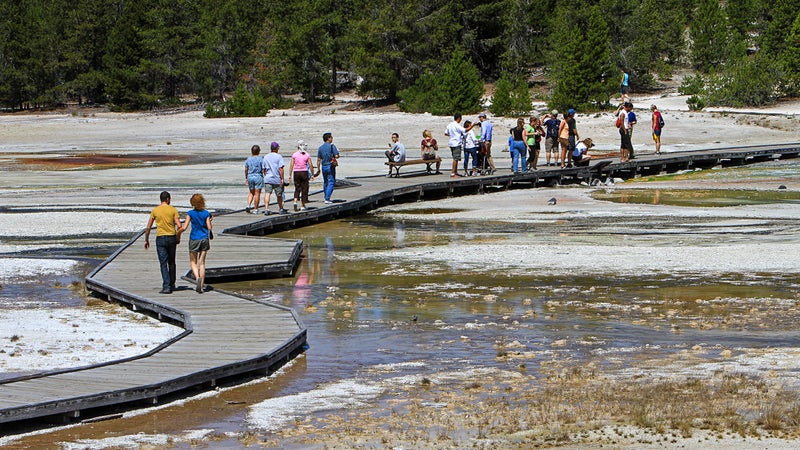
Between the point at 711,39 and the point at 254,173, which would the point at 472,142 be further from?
the point at 711,39

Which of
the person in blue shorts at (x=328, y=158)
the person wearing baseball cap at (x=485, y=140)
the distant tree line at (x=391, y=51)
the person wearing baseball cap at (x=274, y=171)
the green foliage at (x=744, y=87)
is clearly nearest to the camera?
the person wearing baseball cap at (x=274, y=171)

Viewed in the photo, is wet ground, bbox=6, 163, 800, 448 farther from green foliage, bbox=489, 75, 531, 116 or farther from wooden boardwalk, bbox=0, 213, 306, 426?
green foliage, bbox=489, 75, 531, 116

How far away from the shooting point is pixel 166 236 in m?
14.8

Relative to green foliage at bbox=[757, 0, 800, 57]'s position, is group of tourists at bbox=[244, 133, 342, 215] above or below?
below

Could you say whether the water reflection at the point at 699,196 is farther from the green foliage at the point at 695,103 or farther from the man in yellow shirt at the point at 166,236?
the green foliage at the point at 695,103

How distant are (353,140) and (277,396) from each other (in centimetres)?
4086

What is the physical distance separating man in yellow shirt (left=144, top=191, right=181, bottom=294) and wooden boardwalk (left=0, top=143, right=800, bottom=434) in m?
0.24

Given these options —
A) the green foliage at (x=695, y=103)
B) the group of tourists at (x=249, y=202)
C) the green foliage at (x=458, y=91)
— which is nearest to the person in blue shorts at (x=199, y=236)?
the group of tourists at (x=249, y=202)

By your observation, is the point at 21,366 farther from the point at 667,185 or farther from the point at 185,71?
the point at 185,71

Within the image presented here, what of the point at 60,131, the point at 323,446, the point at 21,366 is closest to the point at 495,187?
the point at 21,366

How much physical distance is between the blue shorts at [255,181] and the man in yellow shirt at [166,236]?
282 inches

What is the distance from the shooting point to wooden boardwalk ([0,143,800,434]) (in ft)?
32.2

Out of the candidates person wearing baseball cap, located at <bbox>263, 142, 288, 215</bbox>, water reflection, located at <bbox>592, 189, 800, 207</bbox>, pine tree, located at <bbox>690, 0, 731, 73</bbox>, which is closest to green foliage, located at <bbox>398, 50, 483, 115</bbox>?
pine tree, located at <bbox>690, 0, 731, 73</bbox>

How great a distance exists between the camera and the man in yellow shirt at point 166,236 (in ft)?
48.3
